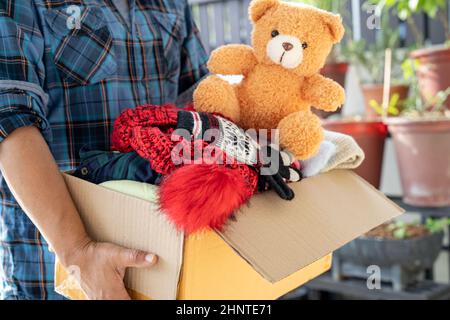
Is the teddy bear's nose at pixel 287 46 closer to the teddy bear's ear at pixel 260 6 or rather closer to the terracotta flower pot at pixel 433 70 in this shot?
the teddy bear's ear at pixel 260 6

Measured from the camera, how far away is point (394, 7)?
7.44 ft

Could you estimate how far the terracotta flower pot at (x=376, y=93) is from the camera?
200 centimetres

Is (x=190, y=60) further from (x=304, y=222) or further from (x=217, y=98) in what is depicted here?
(x=304, y=222)

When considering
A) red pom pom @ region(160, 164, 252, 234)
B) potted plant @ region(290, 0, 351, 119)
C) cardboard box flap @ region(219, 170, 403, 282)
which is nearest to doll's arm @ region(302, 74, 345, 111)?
cardboard box flap @ region(219, 170, 403, 282)

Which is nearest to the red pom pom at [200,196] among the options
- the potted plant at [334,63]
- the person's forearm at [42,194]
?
the person's forearm at [42,194]

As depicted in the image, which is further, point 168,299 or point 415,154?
point 415,154

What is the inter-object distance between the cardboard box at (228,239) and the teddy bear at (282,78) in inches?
3.4

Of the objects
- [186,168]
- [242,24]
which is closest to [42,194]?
[186,168]

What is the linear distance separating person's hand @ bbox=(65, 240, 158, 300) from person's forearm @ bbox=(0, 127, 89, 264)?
1 cm

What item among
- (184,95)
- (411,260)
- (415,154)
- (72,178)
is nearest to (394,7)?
(415,154)

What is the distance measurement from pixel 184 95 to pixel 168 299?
49 cm

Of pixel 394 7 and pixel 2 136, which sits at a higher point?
pixel 394 7
